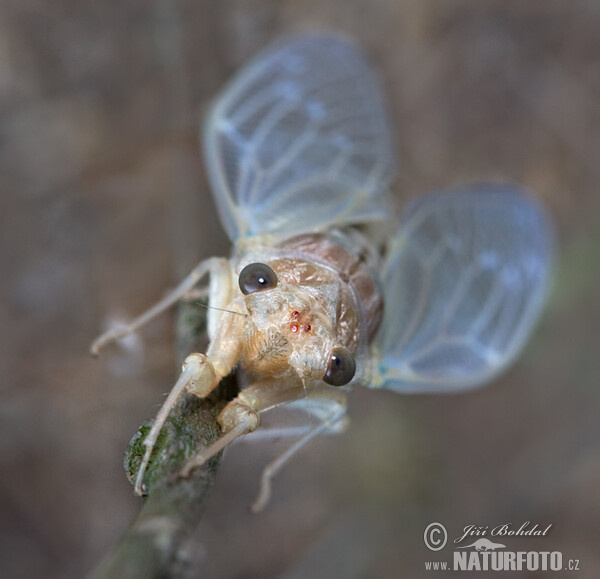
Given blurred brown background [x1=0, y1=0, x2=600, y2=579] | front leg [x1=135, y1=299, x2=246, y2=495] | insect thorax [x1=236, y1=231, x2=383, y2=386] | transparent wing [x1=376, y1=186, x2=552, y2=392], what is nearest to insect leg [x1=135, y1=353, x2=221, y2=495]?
front leg [x1=135, y1=299, x2=246, y2=495]

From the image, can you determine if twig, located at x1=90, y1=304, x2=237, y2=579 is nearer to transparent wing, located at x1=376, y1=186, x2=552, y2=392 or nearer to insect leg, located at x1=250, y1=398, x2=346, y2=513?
insect leg, located at x1=250, y1=398, x2=346, y2=513

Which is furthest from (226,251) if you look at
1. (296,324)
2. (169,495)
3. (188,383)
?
(169,495)

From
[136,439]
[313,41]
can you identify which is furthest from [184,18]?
[136,439]

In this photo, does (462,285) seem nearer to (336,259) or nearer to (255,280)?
(336,259)

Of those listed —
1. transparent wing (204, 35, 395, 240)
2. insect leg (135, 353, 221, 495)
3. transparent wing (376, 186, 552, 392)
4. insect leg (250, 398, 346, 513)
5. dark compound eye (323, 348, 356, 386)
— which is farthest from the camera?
transparent wing (204, 35, 395, 240)

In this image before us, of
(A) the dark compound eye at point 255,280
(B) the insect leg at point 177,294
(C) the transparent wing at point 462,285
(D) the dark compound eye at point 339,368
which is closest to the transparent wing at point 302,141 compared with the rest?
(C) the transparent wing at point 462,285

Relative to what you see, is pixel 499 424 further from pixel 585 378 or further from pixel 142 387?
pixel 142 387

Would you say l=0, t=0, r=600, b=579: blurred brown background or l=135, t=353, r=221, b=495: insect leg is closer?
l=135, t=353, r=221, b=495: insect leg
